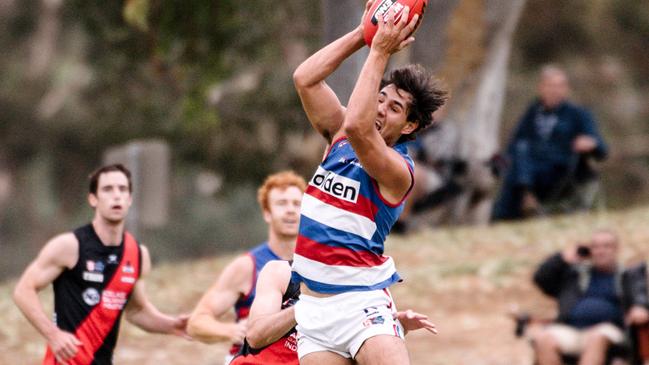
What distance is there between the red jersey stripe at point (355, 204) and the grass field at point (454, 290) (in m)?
5.70

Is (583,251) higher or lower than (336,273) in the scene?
lower

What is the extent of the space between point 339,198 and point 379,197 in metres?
0.17

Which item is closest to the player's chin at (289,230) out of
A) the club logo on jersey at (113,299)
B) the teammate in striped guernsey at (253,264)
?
the teammate in striped guernsey at (253,264)

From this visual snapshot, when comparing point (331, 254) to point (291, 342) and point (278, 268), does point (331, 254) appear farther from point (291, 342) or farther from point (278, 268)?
point (291, 342)

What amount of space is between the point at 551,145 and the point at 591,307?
16.7 ft

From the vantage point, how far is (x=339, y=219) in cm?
512

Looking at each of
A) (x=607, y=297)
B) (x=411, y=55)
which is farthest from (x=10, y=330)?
(x=411, y=55)

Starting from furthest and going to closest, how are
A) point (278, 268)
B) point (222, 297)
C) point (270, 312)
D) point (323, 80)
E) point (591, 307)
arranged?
point (591, 307), point (222, 297), point (278, 268), point (270, 312), point (323, 80)

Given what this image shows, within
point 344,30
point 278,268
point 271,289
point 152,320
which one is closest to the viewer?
point 271,289

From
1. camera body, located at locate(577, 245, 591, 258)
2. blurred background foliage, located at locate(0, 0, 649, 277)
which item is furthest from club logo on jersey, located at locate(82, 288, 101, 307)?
blurred background foliage, located at locate(0, 0, 649, 277)

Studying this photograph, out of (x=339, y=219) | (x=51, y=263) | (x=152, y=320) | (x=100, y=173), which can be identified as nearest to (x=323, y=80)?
(x=339, y=219)

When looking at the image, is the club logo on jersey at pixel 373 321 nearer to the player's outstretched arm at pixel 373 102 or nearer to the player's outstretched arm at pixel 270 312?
the player's outstretched arm at pixel 270 312

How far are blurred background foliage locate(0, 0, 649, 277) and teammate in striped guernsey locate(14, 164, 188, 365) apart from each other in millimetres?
6469

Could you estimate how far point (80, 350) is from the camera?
7055 millimetres
